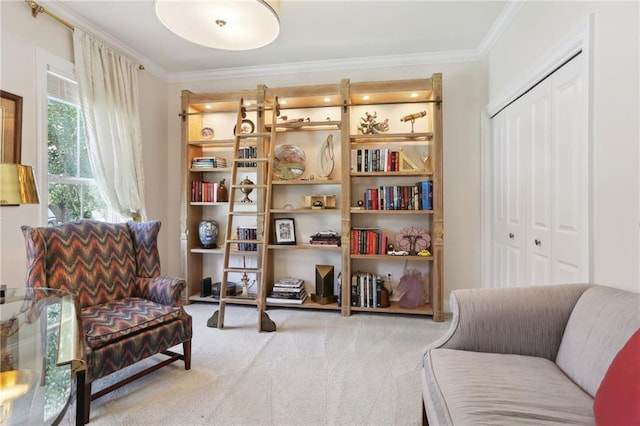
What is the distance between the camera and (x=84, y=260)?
6.53 ft

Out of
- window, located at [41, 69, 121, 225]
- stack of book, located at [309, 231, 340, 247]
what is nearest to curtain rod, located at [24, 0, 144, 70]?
window, located at [41, 69, 121, 225]

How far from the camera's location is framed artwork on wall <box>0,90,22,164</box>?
207 cm

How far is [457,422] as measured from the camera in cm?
93

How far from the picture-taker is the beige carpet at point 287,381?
5.26 ft

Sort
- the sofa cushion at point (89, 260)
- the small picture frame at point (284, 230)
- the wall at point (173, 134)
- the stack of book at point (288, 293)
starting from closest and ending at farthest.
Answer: the sofa cushion at point (89, 260)
the wall at point (173, 134)
the stack of book at point (288, 293)
the small picture frame at point (284, 230)

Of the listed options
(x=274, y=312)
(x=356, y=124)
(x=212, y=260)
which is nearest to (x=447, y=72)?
(x=356, y=124)

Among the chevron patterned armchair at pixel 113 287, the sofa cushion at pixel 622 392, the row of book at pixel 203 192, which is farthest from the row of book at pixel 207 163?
the sofa cushion at pixel 622 392

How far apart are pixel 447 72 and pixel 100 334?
3616 millimetres

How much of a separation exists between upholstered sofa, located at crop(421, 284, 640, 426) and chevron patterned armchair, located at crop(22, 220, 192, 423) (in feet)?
5.03

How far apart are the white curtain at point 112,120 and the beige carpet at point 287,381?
1480 millimetres

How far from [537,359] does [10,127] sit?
3.34 meters

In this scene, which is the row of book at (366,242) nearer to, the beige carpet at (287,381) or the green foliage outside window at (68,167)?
the beige carpet at (287,381)

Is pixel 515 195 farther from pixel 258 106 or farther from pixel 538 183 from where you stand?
pixel 258 106

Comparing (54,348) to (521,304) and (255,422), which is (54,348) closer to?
(255,422)
